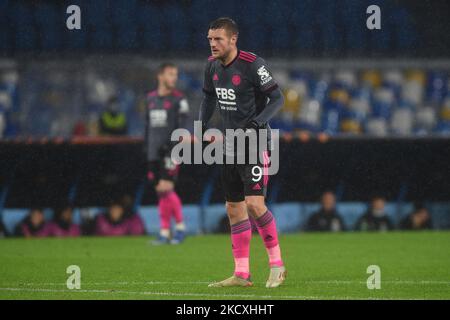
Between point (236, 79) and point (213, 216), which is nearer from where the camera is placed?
point (236, 79)

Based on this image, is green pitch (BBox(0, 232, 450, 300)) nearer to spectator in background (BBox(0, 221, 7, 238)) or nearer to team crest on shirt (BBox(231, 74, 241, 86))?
spectator in background (BBox(0, 221, 7, 238))

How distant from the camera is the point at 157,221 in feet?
50.5

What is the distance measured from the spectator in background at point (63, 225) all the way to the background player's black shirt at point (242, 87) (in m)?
6.83

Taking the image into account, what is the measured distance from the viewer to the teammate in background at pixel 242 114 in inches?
326

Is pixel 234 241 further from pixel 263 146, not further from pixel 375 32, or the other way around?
pixel 375 32

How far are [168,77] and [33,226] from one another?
3.15 meters

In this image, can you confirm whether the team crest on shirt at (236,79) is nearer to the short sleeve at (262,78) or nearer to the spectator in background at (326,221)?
the short sleeve at (262,78)

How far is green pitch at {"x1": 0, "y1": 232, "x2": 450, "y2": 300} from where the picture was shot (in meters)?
7.88

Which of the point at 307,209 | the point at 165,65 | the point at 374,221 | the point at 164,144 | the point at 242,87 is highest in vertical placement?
the point at 165,65

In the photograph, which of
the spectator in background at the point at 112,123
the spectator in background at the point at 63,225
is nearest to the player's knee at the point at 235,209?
the spectator in background at the point at 63,225

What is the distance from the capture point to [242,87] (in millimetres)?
8398

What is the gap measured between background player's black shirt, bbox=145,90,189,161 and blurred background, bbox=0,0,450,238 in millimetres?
1400

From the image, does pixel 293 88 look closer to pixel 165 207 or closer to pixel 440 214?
pixel 440 214

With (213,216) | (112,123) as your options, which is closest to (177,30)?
(112,123)
